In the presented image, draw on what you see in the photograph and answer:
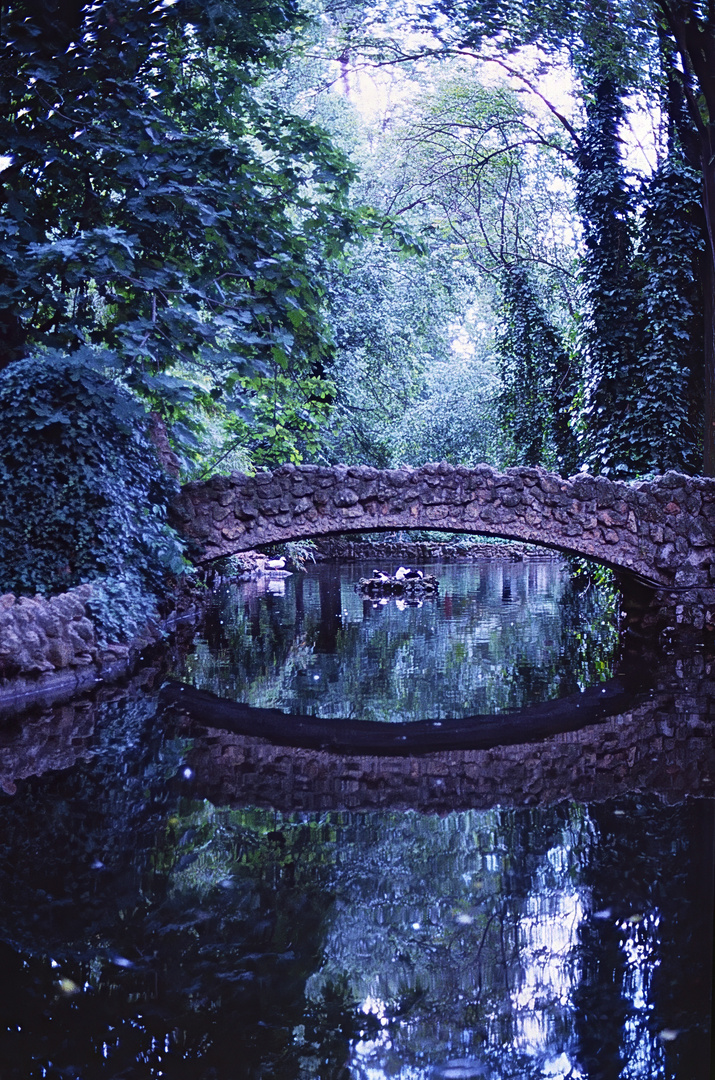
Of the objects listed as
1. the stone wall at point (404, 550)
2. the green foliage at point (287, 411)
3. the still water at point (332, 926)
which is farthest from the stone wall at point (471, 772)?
the stone wall at point (404, 550)

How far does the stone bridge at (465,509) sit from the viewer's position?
10.1 metres

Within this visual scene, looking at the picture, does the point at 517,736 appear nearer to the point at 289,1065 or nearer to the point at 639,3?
the point at 289,1065

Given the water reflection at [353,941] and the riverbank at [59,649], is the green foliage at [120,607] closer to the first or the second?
the riverbank at [59,649]

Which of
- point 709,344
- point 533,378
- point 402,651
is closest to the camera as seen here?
point 402,651

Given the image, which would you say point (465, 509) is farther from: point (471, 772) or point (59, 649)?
point (471, 772)

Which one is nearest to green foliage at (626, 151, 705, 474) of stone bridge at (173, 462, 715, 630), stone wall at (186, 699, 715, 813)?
stone bridge at (173, 462, 715, 630)

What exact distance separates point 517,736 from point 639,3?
965cm

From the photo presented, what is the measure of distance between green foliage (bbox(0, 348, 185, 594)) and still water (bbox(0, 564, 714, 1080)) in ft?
10.1

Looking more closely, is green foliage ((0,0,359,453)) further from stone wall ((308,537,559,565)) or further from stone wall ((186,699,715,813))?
stone wall ((308,537,559,565))

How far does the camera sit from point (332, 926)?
121 inches

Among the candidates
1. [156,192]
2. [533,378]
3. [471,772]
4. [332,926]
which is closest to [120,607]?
[156,192]

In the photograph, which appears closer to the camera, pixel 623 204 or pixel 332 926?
pixel 332 926

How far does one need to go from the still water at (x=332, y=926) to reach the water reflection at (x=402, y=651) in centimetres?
154

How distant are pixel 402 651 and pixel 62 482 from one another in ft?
11.8
